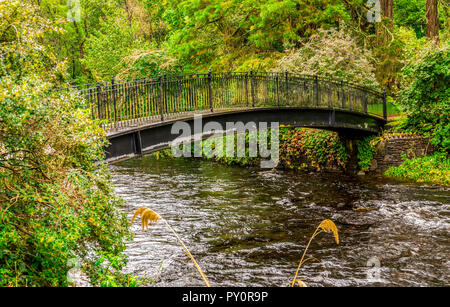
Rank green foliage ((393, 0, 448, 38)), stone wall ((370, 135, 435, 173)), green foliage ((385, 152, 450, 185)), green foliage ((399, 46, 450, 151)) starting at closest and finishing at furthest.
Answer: green foliage ((385, 152, 450, 185))
green foliage ((399, 46, 450, 151))
stone wall ((370, 135, 435, 173))
green foliage ((393, 0, 448, 38))

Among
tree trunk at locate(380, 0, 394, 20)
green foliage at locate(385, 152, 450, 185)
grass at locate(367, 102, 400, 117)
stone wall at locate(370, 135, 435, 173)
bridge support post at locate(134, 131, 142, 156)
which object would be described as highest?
tree trunk at locate(380, 0, 394, 20)

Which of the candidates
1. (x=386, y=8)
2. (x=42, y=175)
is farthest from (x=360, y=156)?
(x=42, y=175)

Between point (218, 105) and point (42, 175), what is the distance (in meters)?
7.72

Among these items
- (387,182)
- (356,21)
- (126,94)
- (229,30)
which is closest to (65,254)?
(126,94)

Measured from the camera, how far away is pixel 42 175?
5676 mm

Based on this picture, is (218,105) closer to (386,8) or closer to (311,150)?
(311,150)

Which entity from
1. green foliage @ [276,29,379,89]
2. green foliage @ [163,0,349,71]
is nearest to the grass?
green foliage @ [276,29,379,89]

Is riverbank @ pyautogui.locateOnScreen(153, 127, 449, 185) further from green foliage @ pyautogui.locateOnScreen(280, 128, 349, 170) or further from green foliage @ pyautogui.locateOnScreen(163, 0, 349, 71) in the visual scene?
green foliage @ pyautogui.locateOnScreen(163, 0, 349, 71)

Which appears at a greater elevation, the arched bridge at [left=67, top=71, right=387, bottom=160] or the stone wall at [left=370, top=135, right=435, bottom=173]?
the arched bridge at [left=67, top=71, right=387, bottom=160]

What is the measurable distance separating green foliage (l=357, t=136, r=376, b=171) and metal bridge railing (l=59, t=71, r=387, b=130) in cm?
127

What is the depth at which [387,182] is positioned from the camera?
16.1 meters

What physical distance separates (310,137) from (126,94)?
1144 cm

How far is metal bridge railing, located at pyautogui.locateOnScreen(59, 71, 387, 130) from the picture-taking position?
977 cm

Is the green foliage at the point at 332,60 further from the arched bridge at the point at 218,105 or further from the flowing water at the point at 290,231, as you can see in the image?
the flowing water at the point at 290,231
